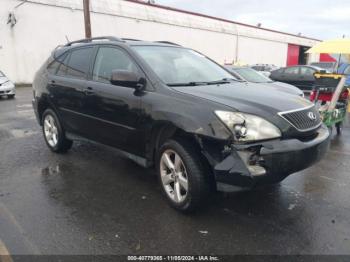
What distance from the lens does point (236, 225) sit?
3.21 m

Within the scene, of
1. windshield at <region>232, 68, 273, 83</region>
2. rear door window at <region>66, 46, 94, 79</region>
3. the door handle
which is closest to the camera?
the door handle

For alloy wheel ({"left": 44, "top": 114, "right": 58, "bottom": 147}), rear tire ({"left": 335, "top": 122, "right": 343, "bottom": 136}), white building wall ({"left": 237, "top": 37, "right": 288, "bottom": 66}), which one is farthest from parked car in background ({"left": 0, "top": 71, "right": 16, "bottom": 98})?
white building wall ({"left": 237, "top": 37, "right": 288, "bottom": 66})

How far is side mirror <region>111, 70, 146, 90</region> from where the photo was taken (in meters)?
3.56

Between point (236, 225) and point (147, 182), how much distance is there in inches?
56.9

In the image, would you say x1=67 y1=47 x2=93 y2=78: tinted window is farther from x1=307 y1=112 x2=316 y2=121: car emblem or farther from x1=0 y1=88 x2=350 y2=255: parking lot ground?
x1=307 y1=112 x2=316 y2=121: car emblem

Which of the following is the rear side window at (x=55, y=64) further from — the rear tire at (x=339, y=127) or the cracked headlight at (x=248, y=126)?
the rear tire at (x=339, y=127)

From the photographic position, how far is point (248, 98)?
3283 millimetres

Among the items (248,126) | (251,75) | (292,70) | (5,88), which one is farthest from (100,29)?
(248,126)

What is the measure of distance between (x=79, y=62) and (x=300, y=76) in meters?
13.8

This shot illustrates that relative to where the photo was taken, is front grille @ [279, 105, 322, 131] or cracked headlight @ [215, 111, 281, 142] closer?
cracked headlight @ [215, 111, 281, 142]

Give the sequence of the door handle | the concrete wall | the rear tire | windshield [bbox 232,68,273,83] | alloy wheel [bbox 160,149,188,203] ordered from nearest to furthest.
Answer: alloy wheel [bbox 160,149,188,203] → the door handle → the rear tire → windshield [bbox 232,68,273,83] → the concrete wall

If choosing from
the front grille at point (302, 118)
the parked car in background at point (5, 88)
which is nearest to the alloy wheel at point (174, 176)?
the front grille at point (302, 118)

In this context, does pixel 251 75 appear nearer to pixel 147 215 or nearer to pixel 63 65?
pixel 63 65

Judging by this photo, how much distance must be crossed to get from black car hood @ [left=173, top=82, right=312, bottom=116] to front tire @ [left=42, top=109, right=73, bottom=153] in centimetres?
263
